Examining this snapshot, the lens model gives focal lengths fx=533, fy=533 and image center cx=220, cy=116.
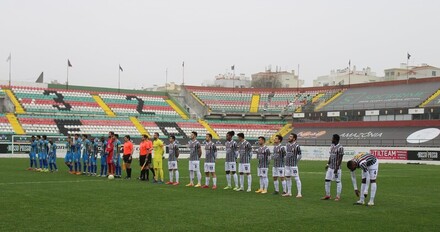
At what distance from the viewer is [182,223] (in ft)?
38.8

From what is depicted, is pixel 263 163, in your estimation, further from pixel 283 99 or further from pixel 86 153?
pixel 283 99

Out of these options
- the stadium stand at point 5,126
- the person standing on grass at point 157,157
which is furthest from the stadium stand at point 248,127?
the person standing on grass at point 157,157

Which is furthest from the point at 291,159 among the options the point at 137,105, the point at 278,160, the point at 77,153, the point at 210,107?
the point at 210,107

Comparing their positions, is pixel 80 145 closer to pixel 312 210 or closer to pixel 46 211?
pixel 46 211

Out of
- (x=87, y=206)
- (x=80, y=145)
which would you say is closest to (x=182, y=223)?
(x=87, y=206)

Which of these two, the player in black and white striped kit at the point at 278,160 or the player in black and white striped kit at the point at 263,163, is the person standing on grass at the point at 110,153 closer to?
the player in black and white striped kit at the point at 263,163

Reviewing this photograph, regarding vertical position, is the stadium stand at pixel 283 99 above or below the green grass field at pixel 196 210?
above

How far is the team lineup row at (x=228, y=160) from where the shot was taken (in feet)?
55.9

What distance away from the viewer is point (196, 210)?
1402 cm

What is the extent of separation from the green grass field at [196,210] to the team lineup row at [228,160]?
90cm

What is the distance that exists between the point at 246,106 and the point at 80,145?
54180 mm

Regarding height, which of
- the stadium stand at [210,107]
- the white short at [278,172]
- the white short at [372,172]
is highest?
the stadium stand at [210,107]

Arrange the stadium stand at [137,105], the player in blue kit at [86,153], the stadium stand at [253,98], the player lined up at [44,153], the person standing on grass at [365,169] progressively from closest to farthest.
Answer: the person standing on grass at [365,169] < the player in blue kit at [86,153] < the player lined up at [44,153] < the stadium stand at [137,105] < the stadium stand at [253,98]

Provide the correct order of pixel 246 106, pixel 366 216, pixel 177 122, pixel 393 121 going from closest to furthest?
pixel 366 216, pixel 393 121, pixel 177 122, pixel 246 106
